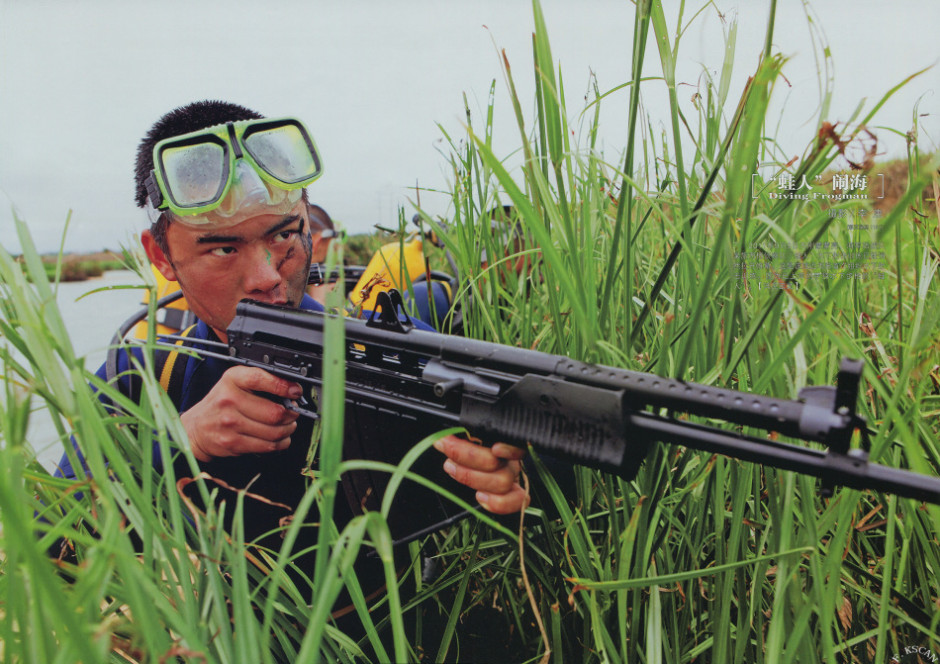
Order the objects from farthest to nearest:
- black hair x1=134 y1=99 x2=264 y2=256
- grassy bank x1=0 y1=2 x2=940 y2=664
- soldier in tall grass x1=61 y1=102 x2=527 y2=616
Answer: black hair x1=134 y1=99 x2=264 y2=256 → soldier in tall grass x1=61 y1=102 x2=527 y2=616 → grassy bank x1=0 y1=2 x2=940 y2=664

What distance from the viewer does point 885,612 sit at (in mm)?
576

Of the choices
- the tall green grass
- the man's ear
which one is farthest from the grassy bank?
the man's ear

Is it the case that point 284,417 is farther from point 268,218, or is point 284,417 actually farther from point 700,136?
point 700,136

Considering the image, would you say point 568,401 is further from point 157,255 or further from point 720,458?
point 157,255

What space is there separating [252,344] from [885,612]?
3.33 feet

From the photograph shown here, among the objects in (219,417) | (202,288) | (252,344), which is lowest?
(219,417)

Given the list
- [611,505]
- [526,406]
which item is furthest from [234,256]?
[611,505]

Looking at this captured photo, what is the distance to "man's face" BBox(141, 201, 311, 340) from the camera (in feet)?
3.67

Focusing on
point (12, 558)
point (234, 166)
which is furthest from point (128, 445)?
point (234, 166)

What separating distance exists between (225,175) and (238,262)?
0.60 ft

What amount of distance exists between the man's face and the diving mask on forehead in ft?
0.08

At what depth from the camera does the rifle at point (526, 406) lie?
48 cm

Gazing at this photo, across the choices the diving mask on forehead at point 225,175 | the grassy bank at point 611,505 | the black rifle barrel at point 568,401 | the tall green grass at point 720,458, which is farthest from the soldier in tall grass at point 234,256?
the tall green grass at point 720,458

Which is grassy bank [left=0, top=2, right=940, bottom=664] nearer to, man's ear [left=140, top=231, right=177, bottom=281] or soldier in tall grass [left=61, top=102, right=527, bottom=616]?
soldier in tall grass [left=61, top=102, right=527, bottom=616]
